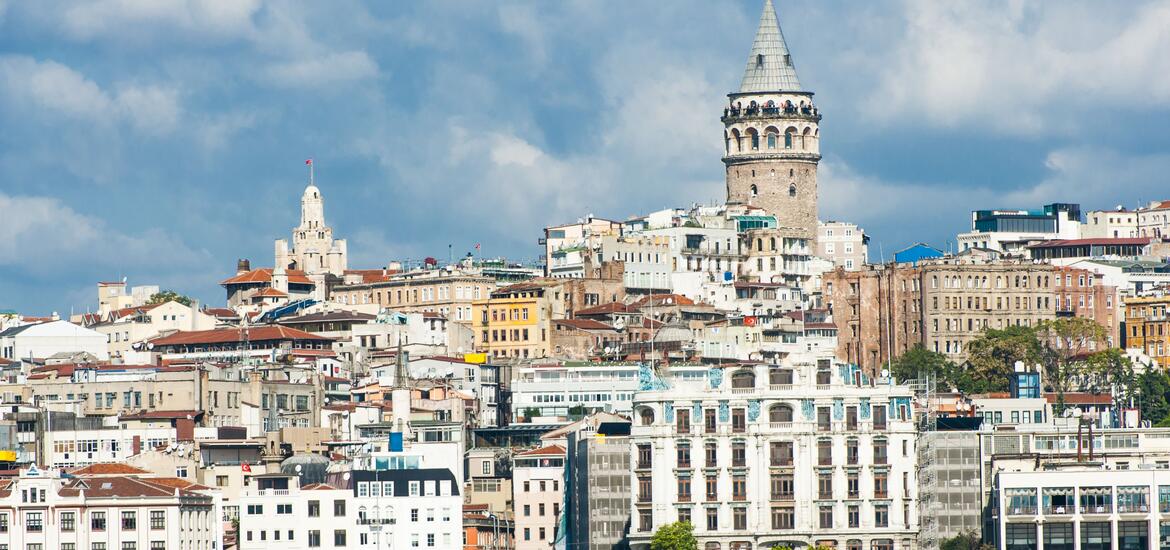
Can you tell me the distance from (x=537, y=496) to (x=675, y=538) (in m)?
19.9

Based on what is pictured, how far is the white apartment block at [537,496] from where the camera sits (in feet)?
469

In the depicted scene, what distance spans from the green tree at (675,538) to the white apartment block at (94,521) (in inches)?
778

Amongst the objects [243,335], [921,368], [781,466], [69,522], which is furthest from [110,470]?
[921,368]

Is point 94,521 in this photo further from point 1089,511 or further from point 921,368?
point 921,368

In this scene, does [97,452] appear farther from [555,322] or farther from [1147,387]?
[1147,387]

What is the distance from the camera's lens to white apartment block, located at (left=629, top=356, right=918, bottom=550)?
127938 millimetres

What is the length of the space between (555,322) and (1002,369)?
28.2 meters

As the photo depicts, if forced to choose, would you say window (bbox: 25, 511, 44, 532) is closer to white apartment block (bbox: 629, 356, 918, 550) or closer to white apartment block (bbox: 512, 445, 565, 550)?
white apartment block (bbox: 512, 445, 565, 550)

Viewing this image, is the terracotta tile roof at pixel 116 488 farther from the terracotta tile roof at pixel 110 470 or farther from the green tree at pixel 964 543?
the green tree at pixel 964 543

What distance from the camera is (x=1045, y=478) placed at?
12369 cm

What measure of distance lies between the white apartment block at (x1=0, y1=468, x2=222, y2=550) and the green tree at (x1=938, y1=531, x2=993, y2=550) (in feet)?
101

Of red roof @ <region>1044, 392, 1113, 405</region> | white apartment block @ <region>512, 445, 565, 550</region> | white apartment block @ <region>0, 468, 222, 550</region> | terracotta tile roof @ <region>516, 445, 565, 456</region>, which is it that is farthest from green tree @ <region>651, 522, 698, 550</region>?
red roof @ <region>1044, 392, 1113, 405</region>

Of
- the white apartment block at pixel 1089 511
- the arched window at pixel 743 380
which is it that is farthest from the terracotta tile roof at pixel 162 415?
the white apartment block at pixel 1089 511

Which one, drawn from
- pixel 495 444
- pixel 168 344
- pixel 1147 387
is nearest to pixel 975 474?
pixel 495 444
